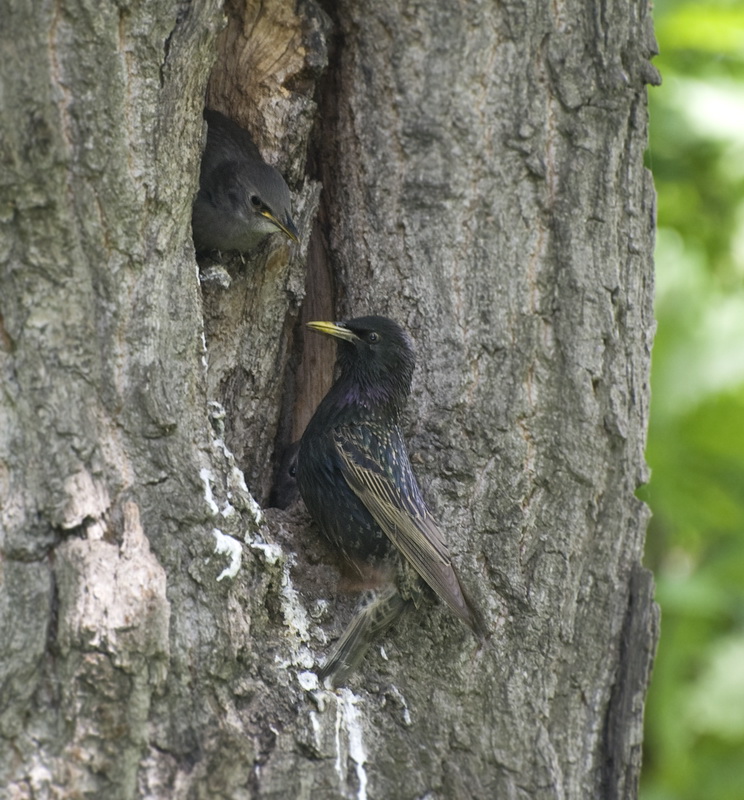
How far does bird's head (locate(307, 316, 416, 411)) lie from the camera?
3580 millimetres

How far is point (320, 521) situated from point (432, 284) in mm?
921

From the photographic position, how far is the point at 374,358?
3.63 metres

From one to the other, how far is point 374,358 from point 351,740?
1307mm

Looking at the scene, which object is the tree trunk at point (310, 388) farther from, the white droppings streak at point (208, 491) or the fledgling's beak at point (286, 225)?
the fledgling's beak at point (286, 225)

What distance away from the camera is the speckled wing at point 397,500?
3199 millimetres

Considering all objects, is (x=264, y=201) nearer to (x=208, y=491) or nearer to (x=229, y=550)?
(x=208, y=491)

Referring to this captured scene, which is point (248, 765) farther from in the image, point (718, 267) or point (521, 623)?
point (718, 267)

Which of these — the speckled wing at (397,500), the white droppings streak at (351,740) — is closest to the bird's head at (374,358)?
the speckled wing at (397,500)

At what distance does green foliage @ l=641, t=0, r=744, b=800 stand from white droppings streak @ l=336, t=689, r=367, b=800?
9.99 ft

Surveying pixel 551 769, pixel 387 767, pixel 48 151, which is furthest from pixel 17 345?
pixel 551 769

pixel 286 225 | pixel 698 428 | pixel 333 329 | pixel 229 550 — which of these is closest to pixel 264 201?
pixel 286 225

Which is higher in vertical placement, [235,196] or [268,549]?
[235,196]

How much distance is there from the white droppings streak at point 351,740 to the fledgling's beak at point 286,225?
1.59m

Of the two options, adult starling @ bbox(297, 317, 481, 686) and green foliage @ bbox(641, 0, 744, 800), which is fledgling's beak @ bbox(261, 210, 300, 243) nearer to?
adult starling @ bbox(297, 317, 481, 686)
